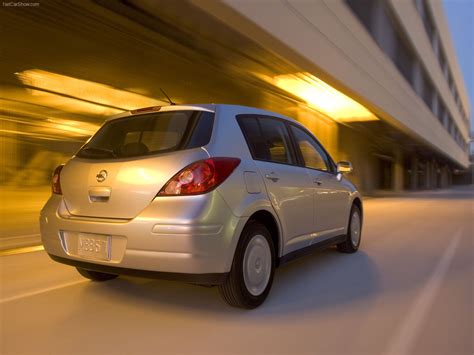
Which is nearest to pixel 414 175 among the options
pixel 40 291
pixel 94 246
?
pixel 40 291

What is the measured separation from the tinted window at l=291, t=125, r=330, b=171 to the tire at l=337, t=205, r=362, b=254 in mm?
894

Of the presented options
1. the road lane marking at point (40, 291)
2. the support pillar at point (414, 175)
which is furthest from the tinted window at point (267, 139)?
the support pillar at point (414, 175)

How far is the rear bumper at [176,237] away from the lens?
2.86m

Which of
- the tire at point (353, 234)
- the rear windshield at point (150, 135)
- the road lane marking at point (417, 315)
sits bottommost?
the road lane marking at point (417, 315)

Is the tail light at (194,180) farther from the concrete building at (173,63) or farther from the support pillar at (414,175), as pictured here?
the support pillar at (414,175)

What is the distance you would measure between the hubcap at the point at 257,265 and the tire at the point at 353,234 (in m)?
2.20

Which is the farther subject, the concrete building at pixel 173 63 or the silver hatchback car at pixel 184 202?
the concrete building at pixel 173 63

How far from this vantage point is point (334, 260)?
5.19 meters

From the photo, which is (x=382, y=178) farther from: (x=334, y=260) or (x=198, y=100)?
(x=334, y=260)

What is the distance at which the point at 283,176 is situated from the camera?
381 cm

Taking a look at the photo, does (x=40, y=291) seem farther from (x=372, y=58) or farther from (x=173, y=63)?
(x=372, y=58)

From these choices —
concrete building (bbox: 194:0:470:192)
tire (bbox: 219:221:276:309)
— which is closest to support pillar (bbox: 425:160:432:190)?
concrete building (bbox: 194:0:470:192)

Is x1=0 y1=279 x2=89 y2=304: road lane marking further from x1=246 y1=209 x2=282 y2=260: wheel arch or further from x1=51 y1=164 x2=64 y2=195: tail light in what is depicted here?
x1=246 y1=209 x2=282 y2=260: wheel arch

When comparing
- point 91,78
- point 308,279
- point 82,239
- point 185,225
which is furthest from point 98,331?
point 91,78
